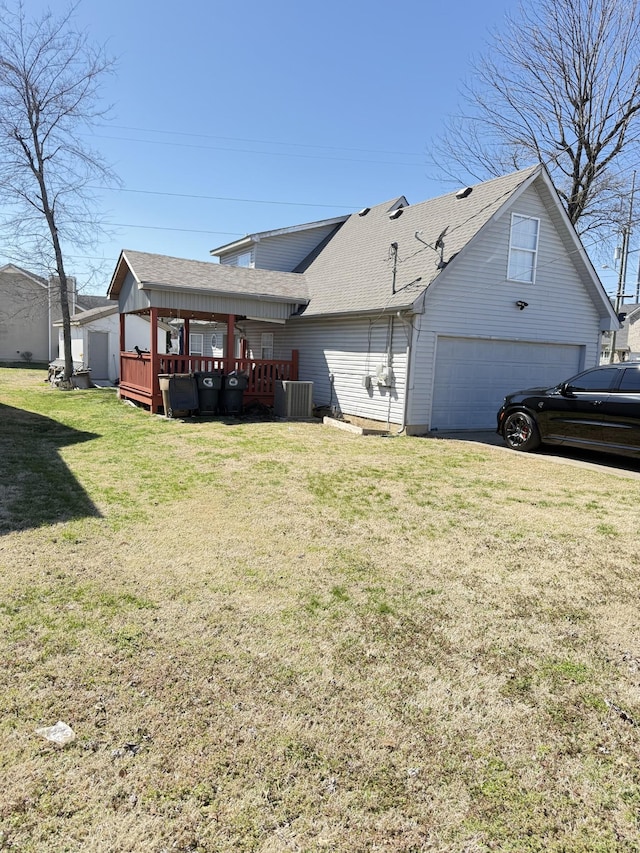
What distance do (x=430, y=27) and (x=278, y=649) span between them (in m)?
17.9

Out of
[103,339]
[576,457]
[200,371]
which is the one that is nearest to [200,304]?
[200,371]

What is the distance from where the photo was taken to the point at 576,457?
950cm

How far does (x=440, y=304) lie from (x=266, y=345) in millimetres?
8174

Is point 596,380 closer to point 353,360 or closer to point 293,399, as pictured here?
point 353,360

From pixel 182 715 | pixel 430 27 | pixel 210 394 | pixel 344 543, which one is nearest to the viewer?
pixel 182 715

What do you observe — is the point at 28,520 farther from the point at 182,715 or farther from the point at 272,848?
the point at 272,848

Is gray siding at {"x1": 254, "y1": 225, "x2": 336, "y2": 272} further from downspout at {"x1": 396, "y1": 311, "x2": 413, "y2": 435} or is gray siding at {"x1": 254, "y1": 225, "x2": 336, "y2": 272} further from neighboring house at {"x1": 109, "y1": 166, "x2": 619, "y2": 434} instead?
Result: downspout at {"x1": 396, "y1": 311, "x2": 413, "y2": 435}

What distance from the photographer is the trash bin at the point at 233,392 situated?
1327 cm

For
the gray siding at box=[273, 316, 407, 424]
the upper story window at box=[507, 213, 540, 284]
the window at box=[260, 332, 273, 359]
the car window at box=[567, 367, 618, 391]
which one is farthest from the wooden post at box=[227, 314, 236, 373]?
the car window at box=[567, 367, 618, 391]

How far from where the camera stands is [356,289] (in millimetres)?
13203

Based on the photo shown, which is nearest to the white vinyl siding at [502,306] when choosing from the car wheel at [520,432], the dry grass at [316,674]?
the car wheel at [520,432]

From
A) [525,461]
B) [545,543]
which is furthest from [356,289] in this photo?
[545,543]

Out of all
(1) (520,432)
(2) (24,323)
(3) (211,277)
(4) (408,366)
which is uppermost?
(3) (211,277)

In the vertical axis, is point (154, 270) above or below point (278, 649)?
above
